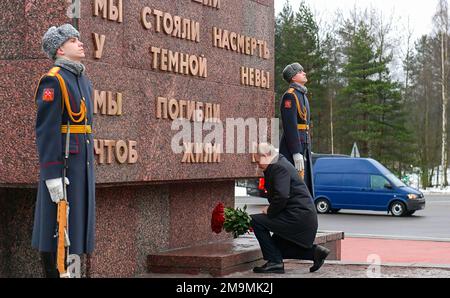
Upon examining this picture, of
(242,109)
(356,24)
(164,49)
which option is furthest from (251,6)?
(356,24)

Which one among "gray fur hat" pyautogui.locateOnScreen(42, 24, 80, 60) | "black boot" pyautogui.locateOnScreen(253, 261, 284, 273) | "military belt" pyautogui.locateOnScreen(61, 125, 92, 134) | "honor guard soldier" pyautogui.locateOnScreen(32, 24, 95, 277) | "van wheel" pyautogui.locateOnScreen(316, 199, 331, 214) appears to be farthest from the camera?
"van wheel" pyautogui.locateOnScreen(316, 199, 331, 214)

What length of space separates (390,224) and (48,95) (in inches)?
590

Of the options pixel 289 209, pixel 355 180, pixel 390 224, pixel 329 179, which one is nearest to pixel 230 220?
pixel 289 209

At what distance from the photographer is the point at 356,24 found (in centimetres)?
5741

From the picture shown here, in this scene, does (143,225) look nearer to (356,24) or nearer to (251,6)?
(251,6)

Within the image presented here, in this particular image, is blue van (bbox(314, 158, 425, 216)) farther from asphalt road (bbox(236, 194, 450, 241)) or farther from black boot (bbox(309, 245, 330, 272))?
black boot (bbox(309, 245, 330, 272))

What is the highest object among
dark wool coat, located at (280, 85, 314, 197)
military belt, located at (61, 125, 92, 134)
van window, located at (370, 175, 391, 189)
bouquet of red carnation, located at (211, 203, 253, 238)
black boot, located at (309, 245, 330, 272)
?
dark wool coat, located at (280, 85, 314, 197)

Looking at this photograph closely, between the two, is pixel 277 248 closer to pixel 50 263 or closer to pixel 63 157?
pixel 50 263

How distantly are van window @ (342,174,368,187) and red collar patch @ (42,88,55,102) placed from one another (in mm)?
18100

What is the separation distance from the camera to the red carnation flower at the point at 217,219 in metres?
9.48

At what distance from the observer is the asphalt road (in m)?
17.2

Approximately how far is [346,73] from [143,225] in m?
41.6

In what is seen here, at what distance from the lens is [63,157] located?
20.6 feet

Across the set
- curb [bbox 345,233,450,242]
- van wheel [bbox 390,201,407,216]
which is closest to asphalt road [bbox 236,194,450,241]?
curb [bbox 345,233,450,242]
